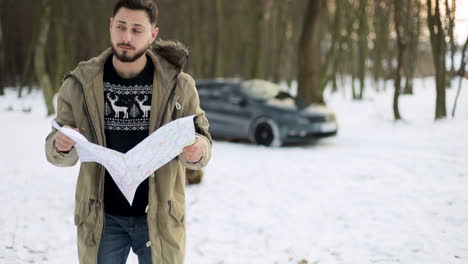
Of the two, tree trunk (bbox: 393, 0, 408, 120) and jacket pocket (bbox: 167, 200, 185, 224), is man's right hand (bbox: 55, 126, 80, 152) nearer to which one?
jacket pocket (bbox: 167, 200, 185, 224)

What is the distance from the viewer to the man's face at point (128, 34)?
6.81ft

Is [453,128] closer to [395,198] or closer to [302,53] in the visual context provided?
[395,198]

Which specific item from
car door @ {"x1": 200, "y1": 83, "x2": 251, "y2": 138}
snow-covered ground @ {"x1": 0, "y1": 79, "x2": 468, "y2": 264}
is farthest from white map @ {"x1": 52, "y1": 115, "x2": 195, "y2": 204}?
car door @ {"x1": 200, "y1": 83, "x2": 251, "y2": 138}

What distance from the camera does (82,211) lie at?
2189 millimetres

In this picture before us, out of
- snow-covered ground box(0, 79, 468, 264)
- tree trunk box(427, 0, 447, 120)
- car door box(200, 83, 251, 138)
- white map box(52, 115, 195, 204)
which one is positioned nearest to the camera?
white map box(52, 115, 195, 204)

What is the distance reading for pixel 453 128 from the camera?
28.5 feet

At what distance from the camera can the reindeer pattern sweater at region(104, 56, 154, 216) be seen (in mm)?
2162

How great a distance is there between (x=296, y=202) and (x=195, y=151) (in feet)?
12.9

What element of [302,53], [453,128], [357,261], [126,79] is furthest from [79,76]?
[302,53]

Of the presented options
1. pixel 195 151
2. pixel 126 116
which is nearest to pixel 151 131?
pixel 126 116

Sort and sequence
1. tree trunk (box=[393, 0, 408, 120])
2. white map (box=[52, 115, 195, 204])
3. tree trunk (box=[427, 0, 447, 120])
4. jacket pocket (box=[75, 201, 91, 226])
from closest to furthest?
white map (box=[52, 115, 195, 204]) < jacket pocket (box=[75, 201, 91, 226]) < tree trunk (box=[427, 0, 447, 120]) < tree trunk (box=[393, 0, 408, 120])

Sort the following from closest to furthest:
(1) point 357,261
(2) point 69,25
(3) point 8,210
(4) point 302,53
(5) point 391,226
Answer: (1) point 357,261
(5) point 391,226
(3) point 8,210
(4) point 302,53
(2) point 69,25

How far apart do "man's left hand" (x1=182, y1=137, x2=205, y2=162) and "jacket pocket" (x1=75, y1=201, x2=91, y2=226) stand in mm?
535

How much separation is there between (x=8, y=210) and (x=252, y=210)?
278cm
